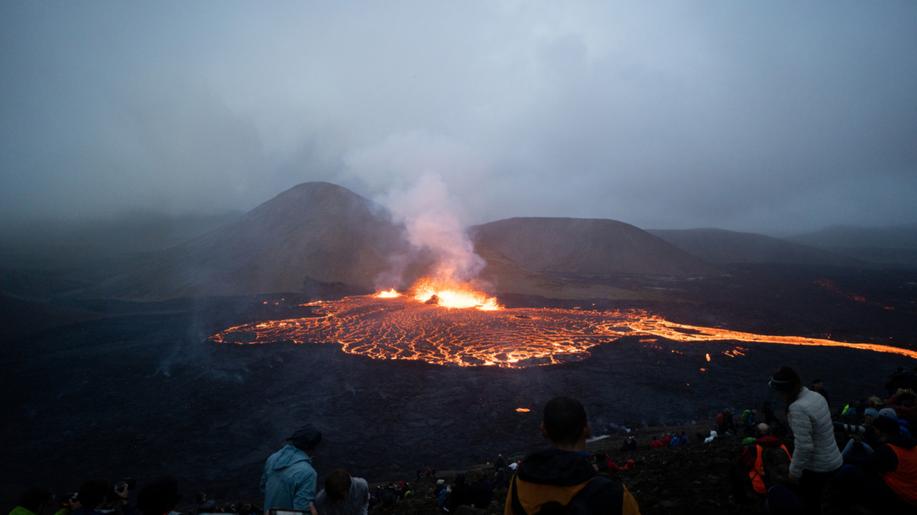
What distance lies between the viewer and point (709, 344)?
33156 mm

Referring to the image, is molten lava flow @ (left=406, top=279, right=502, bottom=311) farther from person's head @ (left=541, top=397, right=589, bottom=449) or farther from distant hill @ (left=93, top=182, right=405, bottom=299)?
person's head @ (left=541, top=397, right=589, bottom=449)

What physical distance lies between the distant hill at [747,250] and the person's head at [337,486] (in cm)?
16116

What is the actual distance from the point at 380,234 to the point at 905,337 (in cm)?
7505

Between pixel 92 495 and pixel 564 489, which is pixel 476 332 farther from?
pixel 564 489

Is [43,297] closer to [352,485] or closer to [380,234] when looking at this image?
[380,234]

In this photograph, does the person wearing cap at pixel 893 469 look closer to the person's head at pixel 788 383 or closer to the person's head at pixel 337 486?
the person's head at pixel 788 383

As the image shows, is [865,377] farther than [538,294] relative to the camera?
→ No

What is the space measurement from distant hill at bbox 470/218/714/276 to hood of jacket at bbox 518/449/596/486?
95.2 meters

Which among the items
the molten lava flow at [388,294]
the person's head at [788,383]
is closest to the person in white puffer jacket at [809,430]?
the person's head at [788,383]

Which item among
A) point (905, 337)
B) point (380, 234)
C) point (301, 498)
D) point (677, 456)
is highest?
point (380, 234)

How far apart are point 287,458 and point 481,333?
103 feet

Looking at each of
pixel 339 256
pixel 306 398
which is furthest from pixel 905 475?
pixel 339 256

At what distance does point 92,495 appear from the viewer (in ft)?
13.6

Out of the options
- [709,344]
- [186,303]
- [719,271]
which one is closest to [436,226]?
[186,303]
